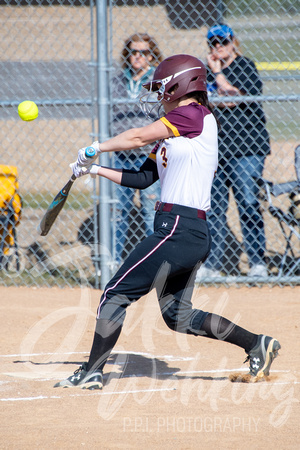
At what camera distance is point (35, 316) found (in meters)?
5.29

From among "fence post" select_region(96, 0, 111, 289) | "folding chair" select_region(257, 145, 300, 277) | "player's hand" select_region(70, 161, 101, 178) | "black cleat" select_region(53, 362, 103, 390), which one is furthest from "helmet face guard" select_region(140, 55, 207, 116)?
"folding chair" select_region(257, 145, 300, 277)

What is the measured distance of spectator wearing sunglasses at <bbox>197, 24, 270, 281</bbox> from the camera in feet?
19.7

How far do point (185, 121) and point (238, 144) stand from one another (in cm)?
299

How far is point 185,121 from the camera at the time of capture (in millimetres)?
3363

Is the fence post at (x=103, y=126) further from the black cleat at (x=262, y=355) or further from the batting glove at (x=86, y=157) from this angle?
the black cleat at (x=262, y=355)

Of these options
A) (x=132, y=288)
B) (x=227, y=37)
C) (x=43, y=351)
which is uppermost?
(x=227, y=37)

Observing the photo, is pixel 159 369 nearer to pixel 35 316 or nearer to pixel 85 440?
pixel 85 440

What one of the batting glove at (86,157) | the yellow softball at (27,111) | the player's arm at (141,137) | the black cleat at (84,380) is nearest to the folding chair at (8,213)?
the yellow softball at (27,111)

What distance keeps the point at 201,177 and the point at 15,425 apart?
1610 millimetres

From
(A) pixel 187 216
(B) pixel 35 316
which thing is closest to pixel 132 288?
(A) pixel 187 216

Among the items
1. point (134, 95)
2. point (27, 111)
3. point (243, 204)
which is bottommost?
point (243, 204)

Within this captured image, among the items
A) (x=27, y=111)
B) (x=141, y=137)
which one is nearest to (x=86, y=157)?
(x=141, y=137)

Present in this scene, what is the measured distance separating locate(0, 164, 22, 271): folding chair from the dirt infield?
1129 mm

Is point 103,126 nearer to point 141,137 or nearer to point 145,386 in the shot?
point 141,137
